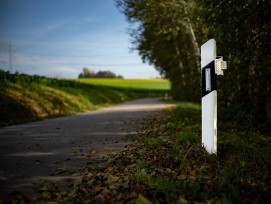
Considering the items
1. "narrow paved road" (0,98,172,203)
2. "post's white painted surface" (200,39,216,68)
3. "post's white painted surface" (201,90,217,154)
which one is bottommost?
"narrow paved road" (0,98,172,203)

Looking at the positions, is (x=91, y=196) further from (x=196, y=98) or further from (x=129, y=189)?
(x=196, y=98)

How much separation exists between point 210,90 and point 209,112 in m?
0.39

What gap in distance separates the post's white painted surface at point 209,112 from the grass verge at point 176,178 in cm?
20

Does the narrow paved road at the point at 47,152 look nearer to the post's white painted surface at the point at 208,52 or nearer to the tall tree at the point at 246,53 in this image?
the post's white painted surface at the point at 208,52

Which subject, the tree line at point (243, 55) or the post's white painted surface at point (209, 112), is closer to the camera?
the post's white painted surface at point (209, 112)

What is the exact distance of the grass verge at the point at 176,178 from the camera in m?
3.34

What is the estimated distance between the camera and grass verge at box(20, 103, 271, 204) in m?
3.34

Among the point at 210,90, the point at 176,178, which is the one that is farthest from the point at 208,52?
the point at 176,178

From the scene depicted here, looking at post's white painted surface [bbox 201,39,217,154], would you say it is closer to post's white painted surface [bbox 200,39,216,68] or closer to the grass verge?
post's white painted surface [bbox 200,39,216,68]

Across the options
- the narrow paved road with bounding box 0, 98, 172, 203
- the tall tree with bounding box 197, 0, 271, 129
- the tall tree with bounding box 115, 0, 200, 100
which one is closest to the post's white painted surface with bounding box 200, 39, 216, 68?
the narrow paved road with bounding box 0, 98, 172, 203

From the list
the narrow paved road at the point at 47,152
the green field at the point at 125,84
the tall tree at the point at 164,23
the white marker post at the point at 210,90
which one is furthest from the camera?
the green field at the point at 125,84

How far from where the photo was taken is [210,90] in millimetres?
4895

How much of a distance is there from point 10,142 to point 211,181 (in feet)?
17.3

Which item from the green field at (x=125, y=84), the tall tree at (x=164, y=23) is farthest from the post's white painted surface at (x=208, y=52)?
the green field at (x=125, y=84)
